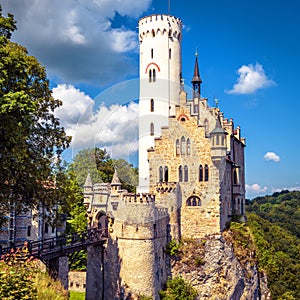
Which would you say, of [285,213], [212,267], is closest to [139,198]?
[212,267]

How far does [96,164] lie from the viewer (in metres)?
52.8

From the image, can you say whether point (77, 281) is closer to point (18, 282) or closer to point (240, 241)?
point (240, 241)

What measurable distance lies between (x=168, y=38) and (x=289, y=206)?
113479 millimetres

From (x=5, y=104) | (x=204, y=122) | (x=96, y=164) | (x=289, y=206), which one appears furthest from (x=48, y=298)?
(x=289, y=206)

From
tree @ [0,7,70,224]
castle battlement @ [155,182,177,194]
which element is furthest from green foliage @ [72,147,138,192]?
tree @ [0,7,70,224]

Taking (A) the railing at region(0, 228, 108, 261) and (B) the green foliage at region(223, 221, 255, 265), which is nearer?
(A) the railing at region(0, 228, 108, 261)

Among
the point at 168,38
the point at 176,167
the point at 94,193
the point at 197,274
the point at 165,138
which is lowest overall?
the point at 197,274

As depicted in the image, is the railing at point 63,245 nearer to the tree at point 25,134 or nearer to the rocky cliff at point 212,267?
the tree at point 25,134

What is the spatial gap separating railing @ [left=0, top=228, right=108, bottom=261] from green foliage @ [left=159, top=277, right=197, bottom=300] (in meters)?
6.52

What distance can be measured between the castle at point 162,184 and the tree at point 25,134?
9.64 meters

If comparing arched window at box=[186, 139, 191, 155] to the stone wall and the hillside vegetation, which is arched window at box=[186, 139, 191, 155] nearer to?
the hillside vegetation

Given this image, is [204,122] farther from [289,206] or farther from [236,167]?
[289,206]

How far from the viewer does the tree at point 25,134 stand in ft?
59.2

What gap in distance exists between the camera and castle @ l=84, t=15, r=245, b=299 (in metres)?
30.8
